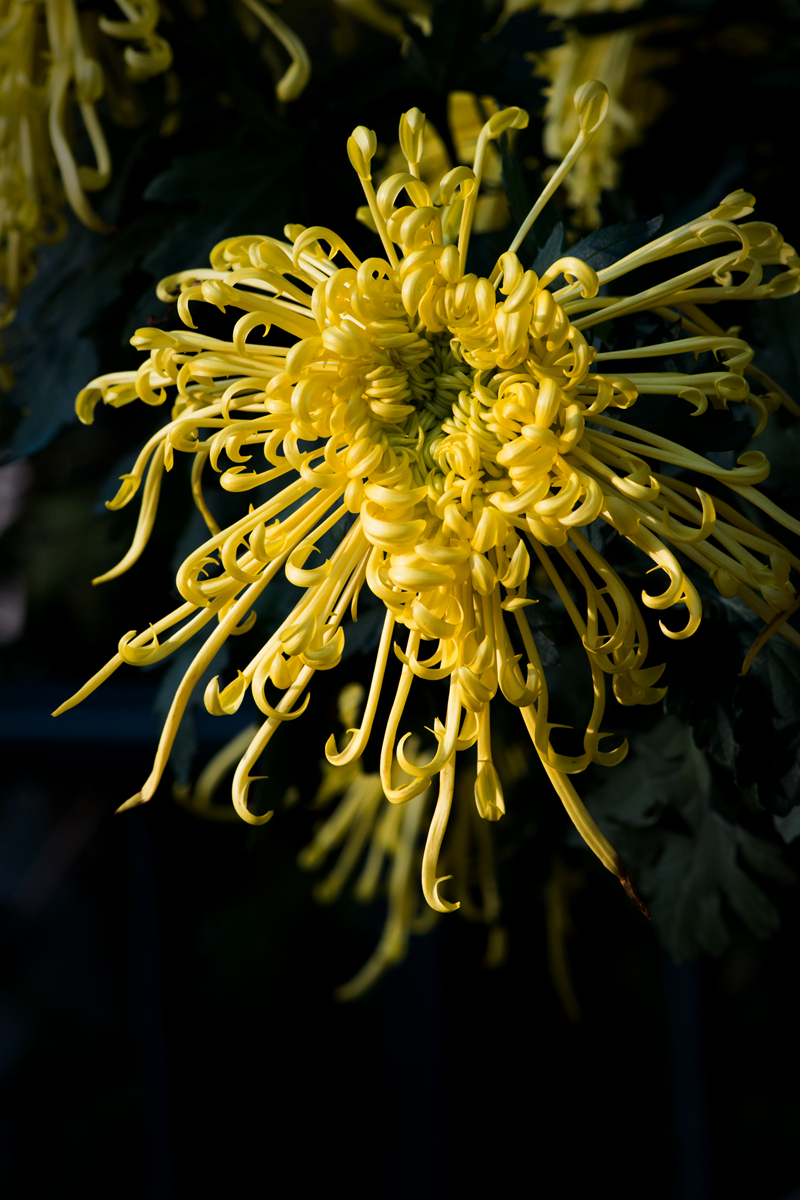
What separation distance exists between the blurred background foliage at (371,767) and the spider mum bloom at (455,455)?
3 cm

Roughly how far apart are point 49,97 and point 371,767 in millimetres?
413

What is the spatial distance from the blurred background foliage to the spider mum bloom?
0.03 meters

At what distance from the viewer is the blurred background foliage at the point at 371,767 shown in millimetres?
470

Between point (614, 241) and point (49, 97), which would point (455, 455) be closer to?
point (614, 241)

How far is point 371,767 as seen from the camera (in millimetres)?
523

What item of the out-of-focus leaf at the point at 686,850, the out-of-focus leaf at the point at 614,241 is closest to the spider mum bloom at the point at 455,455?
the out-of-focus leaf at the point at 614,241

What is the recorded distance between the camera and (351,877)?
1.35 m

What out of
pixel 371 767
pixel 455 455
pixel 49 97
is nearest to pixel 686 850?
pixel 371 767

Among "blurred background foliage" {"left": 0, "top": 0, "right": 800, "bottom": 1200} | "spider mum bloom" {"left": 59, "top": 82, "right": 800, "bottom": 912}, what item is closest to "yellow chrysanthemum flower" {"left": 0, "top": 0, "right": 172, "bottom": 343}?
"blurred background foliage" {"left": 0, "top": 0, "right": 800, "bottom": 1200}

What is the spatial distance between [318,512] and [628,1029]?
4.71 ft

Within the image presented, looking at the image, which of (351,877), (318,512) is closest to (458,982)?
(351,877)

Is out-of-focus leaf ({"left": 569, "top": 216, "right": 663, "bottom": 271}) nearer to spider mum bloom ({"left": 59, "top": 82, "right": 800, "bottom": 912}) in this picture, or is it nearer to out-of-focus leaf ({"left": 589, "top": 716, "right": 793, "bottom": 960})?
spider mum bloom ({"left": 59, "top": 82, "right": 800, "bottom": 912})

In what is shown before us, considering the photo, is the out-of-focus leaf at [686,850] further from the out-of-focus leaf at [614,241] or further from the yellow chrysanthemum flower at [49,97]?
the yellow chrysanthemum flower at [49,97]

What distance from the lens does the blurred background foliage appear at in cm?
47
